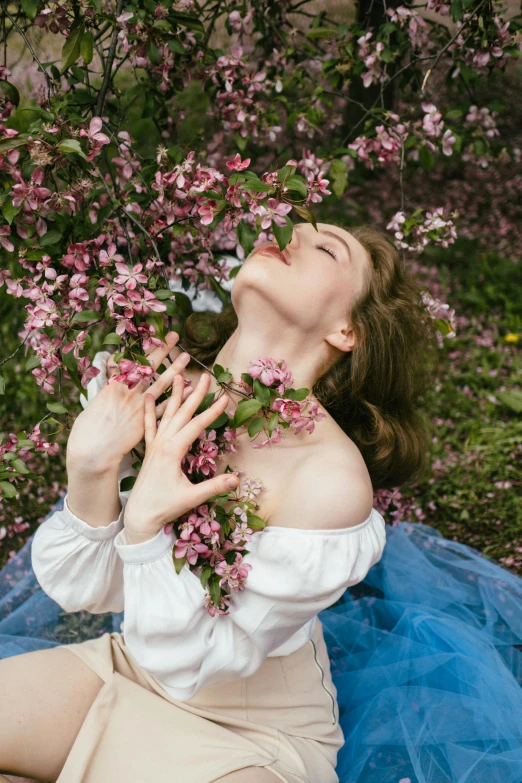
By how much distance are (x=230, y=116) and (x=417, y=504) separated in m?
2.04

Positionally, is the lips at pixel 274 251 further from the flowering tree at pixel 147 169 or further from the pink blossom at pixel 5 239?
the pink blossom at pixel 5 239

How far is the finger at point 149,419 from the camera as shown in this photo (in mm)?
1833

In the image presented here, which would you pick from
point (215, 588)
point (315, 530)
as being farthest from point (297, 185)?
point (215, 588)

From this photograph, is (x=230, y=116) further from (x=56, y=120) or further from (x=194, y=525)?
(x=194, y=525)

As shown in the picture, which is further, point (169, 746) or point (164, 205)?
point (164, 205)

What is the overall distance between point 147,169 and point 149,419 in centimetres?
81

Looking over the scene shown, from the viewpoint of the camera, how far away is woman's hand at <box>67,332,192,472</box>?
1.86 m

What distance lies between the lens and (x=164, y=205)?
2186mm

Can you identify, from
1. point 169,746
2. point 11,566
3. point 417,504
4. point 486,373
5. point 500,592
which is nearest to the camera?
point 169,746

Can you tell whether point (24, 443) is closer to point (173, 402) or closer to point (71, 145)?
point (173, 402)

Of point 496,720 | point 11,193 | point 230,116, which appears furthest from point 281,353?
point 496,720

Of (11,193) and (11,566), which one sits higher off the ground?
(11,193)

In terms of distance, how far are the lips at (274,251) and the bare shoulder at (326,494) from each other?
20.8 inches

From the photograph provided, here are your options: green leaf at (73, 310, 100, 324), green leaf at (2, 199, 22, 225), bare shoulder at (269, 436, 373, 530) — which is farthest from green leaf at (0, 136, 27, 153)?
bare shoulder at (269, 436, 373, 530)
